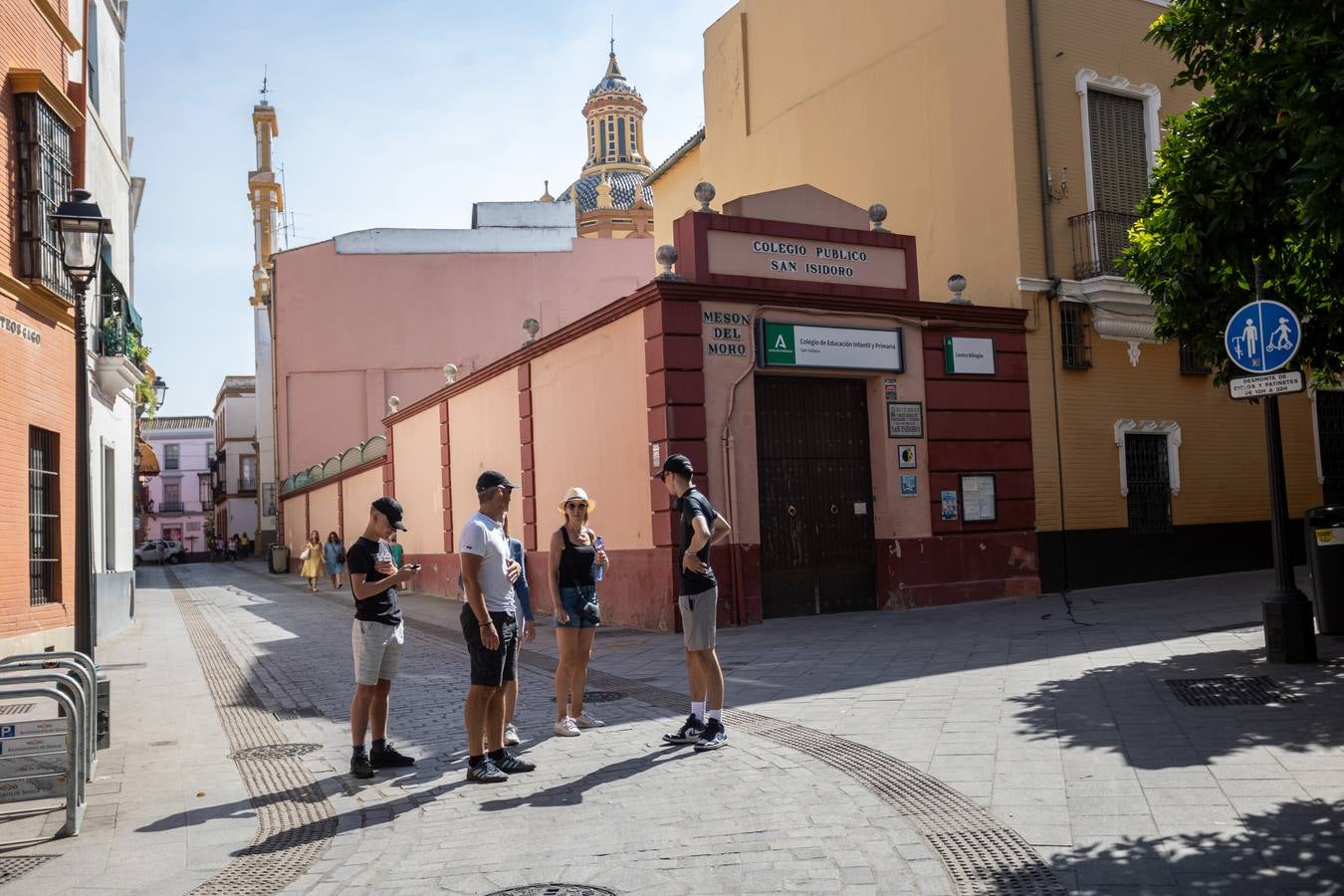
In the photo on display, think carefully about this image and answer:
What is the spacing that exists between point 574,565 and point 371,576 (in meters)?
1.48

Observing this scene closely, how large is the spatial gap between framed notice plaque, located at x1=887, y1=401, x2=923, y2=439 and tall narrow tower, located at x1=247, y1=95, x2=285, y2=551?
3910cm

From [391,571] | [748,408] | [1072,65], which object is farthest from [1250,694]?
[1072,65]

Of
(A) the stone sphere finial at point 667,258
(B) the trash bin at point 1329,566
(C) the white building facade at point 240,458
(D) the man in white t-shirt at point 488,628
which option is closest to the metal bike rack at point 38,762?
(D) the man in white t-shirt at point 488,628

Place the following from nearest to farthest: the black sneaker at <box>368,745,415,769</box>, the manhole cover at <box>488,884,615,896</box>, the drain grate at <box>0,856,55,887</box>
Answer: the manhole cover at <box>488,884,615,896</box>
the drain grate at <box>0,856,55,887</box>
the black sneaker at <box>368,745,415,769</box>

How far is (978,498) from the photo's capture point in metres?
15.8

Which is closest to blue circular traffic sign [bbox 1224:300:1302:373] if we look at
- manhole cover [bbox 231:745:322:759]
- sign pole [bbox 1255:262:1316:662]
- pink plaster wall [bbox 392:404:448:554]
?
sign pole [bbox 1255:262:1316:662]

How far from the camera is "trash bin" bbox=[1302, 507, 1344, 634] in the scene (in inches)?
388

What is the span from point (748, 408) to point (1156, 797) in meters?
9.01

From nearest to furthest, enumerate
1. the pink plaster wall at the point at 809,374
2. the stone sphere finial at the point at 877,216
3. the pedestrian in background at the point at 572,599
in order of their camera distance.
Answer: the pedestrian in background at the point at 572,599 < the pink plaster wall at the point at 809,374 < the stone sphere finial at the point at 877,216

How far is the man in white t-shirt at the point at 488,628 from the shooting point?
252 inches

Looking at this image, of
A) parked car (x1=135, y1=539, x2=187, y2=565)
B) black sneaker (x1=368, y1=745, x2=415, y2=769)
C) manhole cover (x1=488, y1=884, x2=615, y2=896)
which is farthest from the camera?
parked car (x1=135, y1=539, x2=187, y2=565)

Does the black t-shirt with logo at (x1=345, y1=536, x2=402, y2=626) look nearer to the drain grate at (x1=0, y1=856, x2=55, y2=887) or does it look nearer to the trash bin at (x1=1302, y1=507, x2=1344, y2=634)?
the drain grate at (x1=0, y1=856, x2=55, y2=887)

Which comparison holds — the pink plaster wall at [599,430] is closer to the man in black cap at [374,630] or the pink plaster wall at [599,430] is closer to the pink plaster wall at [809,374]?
the pink plaster wall at [809,374]

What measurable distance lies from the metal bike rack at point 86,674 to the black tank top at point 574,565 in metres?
2.90
